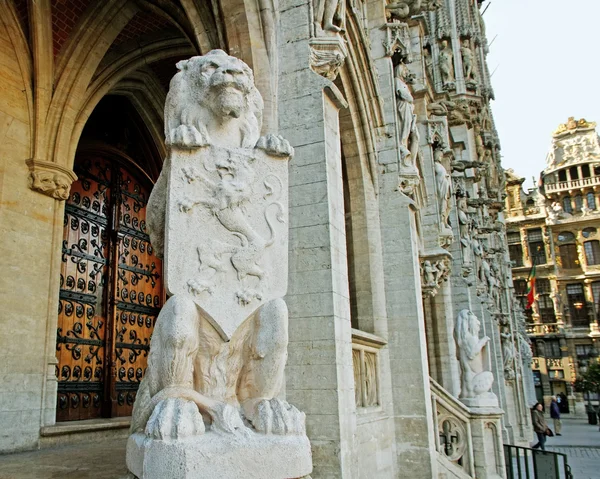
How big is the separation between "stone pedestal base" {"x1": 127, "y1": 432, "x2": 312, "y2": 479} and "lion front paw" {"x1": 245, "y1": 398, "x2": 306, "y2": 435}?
40mm

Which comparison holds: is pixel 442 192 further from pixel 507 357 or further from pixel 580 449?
pixel 580 449

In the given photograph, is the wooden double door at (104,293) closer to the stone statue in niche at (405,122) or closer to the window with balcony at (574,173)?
the stone statue in niche at (405,122)

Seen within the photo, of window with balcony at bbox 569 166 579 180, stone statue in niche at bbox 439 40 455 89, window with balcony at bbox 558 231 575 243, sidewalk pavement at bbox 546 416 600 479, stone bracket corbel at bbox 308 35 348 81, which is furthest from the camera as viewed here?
window with balcony at bbox 569 166 579 180

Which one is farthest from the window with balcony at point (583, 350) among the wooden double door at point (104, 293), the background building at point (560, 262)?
the wooden double door at point (104, 293)

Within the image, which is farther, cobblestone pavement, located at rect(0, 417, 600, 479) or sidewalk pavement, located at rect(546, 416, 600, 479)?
sidewalk pavement, located at rect(546, 416, 600, 479)

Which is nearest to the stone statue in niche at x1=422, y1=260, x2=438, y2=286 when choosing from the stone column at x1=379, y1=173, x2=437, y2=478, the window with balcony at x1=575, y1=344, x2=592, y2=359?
the stone column at x1=379, y1=173, x2=437, y2=478

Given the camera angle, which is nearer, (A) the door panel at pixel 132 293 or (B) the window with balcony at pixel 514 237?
(A) the door panel at pixel 132 293

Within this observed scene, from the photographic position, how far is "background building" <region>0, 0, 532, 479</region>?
184 inches

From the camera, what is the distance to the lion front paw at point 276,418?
7.73 ft

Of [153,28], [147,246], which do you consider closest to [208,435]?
[153,28]

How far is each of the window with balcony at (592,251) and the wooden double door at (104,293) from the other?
125 feet

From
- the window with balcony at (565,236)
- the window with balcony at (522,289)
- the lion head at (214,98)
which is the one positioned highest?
the window with balcony at (565,236)

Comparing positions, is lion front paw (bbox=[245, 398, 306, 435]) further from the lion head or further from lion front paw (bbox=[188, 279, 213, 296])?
the lion head

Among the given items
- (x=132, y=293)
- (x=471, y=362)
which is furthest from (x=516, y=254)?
(x=132, y=293)
